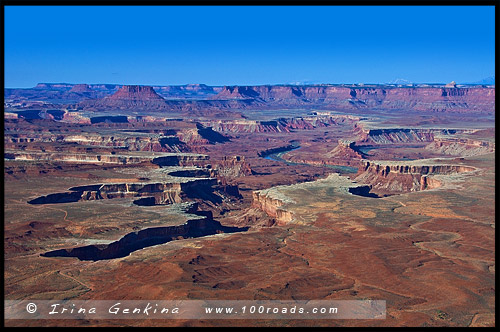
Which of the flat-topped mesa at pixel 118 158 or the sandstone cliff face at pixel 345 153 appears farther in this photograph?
the sandstone cliff face at pixel 345 153

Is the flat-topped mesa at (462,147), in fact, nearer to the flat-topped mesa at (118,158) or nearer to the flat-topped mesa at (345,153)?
the flat-topped mesa at (345,153)

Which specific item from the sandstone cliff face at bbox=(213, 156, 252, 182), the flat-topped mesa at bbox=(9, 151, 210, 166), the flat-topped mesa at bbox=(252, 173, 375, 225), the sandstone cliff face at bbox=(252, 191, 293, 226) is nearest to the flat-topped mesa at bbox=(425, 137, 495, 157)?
the sandstone cliff face at bbox=(213, 156, 252, 182)

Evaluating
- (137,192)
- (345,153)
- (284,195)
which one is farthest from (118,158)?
(345,153)

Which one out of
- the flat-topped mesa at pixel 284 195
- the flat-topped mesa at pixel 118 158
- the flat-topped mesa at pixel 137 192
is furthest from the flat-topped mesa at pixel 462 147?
the flat-topped mesa at pixel 137 192

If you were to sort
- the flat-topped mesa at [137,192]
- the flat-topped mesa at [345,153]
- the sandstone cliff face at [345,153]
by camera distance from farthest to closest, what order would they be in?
1. the sandstone cliff face at [345,153]
2. the flat-topped mesa at [345,153]
3. the flat-topped mesa at [137,192]
